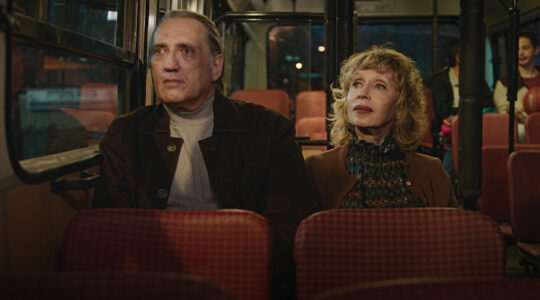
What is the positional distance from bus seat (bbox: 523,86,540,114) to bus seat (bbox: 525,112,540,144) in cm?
45

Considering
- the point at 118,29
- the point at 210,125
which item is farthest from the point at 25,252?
the point at 118,29

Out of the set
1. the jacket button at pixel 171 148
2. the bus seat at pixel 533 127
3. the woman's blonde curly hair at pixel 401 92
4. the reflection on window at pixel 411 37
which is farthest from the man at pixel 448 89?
the jacket button at pixel 171 148

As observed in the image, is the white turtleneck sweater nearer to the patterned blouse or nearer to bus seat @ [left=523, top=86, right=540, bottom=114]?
the patterned blouse

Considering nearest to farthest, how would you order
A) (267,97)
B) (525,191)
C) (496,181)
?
(525,191) < (496,181) < (267,97)

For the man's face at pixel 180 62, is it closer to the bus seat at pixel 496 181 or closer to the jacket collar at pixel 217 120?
the jacket collar at pixel 217 120

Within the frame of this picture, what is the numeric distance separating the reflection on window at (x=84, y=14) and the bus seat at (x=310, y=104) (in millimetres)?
4351

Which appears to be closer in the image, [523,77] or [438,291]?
[438,291]

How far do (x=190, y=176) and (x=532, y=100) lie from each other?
4.14m

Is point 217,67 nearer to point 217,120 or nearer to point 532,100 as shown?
point 217,120

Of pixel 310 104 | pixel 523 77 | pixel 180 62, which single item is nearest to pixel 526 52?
pixel 523 77

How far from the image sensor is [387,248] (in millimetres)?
1213

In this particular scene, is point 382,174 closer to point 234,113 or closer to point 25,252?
point 234,113

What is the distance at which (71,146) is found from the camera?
70.6 inches

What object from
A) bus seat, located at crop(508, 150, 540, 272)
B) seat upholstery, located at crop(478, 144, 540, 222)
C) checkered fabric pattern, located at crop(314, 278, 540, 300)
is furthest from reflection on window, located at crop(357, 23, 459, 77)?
checkered fabric pattern, located at crop(314, 278, 540, 300)
